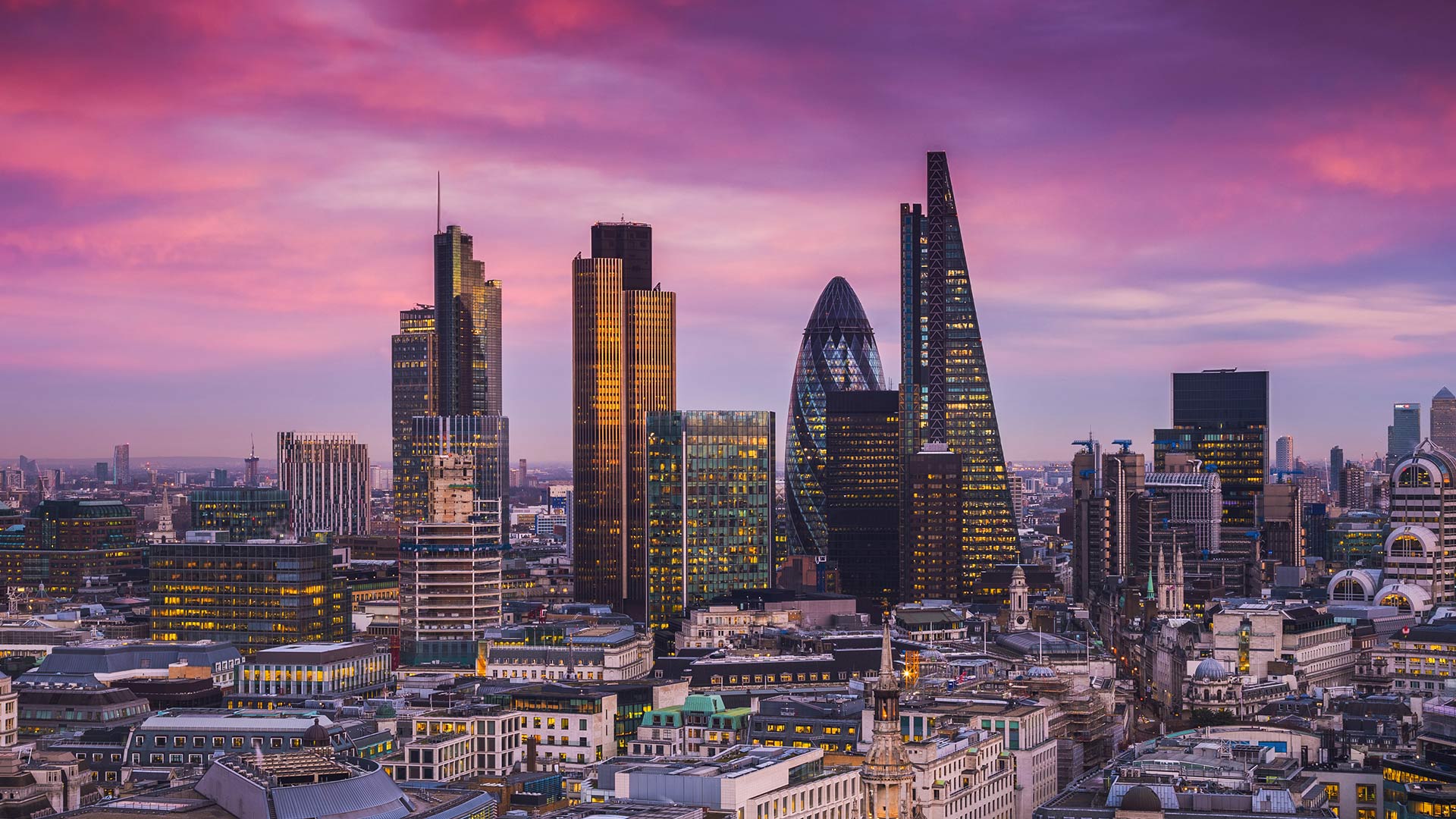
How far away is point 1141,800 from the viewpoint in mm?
140625

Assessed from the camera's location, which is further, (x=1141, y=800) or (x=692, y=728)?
(x=692, y=728)

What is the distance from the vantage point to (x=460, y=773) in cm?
17525

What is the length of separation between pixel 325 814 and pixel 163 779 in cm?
5631

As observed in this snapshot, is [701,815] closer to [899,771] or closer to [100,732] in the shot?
[899,771]

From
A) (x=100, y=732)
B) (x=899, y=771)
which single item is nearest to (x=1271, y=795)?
(x=899, y=771)

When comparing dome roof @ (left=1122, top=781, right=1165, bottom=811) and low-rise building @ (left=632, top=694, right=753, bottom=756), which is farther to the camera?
low-rise building @ (left=632, top=694, right=753, bottom=756)

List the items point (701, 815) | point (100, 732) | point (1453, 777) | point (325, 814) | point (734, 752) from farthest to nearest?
point (100, 732) < point (1453, 777) < point (734, 752) < point (701, 815) < point (325, 814)

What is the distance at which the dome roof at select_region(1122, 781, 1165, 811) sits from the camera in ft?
461

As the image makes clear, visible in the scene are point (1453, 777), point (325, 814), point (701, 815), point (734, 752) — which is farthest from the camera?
point (1453, 777)

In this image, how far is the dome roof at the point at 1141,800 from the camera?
461ft

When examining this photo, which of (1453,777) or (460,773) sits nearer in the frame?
(1453,777)

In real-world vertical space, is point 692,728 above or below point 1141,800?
below

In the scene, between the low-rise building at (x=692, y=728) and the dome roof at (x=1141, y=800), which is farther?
the low-rise building at (x=692, y=728)

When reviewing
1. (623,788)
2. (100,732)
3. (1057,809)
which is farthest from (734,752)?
(100,732)
